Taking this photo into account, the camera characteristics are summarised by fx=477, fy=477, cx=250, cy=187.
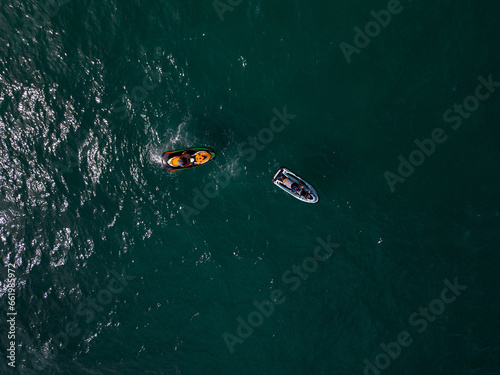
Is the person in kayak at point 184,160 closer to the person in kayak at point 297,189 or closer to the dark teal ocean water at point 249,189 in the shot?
the dark teal ocean water at point 249,189

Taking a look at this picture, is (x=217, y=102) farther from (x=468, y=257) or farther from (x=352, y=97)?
(x=468, y=257)

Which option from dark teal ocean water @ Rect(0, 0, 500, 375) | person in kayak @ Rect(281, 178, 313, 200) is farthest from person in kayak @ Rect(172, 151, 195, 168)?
person in kayak @ Rect(281, 178, 313, 200)

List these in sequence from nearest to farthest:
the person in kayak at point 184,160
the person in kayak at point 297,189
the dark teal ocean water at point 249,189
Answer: the dark teal ocean water at point 249,189 → the person in kayak at point 297,189 → the person in kayak at point 184,160

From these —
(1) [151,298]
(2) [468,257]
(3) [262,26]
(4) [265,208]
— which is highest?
(3) [262,26]

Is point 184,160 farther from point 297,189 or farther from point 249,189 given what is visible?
point 297,189

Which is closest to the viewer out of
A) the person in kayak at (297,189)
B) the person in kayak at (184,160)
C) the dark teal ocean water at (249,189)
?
the dark teal ocean water at (249,189)

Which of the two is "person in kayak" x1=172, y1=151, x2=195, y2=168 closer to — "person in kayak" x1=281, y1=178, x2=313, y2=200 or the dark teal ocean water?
the dark teal ocean water

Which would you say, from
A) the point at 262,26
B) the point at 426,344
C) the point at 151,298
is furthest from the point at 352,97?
the point at 151,298

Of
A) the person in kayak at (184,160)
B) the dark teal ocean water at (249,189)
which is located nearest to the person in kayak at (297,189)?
the dark teal ocean water at (249,189)
